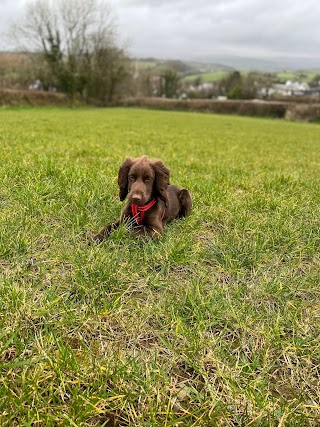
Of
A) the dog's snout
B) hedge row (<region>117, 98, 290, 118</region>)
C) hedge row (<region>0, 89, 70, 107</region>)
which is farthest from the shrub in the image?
the dog's snout

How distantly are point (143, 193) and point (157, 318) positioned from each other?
1.37 m

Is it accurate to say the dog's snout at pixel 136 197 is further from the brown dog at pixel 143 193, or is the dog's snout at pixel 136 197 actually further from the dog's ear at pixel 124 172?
the dog's ear at pixel 124 172

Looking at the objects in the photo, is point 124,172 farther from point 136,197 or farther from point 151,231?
point 151,231

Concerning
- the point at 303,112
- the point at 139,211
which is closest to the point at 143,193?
the point at 139,211

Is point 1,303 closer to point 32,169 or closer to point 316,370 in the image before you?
point 316,370

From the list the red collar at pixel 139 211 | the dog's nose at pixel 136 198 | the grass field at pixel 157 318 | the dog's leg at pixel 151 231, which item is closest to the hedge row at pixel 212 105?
the grass field at pixel 157 318

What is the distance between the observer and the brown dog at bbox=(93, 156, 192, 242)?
10.9ft

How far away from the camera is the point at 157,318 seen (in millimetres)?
2283

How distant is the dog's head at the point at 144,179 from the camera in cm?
332

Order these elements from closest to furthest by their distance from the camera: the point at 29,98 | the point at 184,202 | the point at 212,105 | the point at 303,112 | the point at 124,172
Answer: the point at 124,172 → the point at 184,202 → the point at 29,98 → the point at 303,112 → the point at 212,105

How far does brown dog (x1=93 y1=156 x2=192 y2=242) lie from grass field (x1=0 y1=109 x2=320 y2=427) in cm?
20

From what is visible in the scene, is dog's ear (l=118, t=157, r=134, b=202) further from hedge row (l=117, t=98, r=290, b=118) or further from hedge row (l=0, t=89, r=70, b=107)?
hedge row (l=117, t=98, r=290, b=118)

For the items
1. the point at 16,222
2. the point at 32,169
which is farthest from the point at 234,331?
the point at 32,169

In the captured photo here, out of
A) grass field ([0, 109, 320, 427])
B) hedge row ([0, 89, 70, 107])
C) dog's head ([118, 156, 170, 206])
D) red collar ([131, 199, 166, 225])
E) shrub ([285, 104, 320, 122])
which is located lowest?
shrub ([285, 104, 320, 122])
